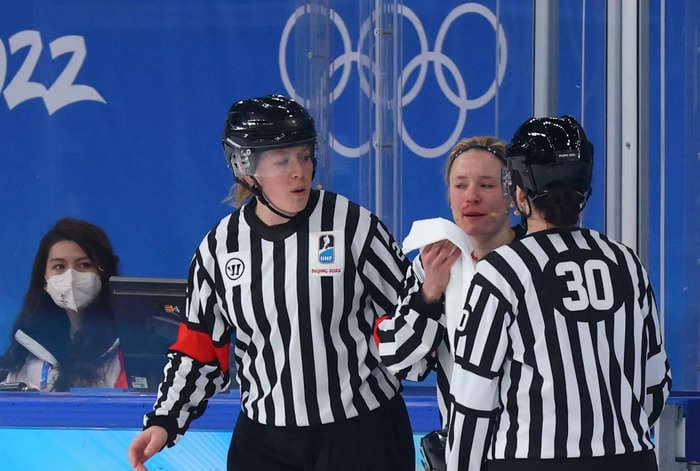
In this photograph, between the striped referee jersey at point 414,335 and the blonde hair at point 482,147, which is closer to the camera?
the striped referee jersey at point 414,335

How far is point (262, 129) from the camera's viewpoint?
2.21 meters

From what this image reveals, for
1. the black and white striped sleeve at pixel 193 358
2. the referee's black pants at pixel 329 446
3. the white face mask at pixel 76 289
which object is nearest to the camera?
the referee's black pants at pixel 329 446

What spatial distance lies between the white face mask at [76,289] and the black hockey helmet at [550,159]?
3.01m

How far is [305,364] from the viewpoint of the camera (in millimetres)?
2193

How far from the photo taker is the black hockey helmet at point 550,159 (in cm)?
190

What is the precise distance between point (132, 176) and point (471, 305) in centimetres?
361

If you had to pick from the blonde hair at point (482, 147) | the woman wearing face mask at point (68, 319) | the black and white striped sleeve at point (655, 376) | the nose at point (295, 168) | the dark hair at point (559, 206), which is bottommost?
the woman wearing face mask at point (68, 319)

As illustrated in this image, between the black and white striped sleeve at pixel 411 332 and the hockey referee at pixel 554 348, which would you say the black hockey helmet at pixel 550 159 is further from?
the black and white striped sleeve at pixel 411 332

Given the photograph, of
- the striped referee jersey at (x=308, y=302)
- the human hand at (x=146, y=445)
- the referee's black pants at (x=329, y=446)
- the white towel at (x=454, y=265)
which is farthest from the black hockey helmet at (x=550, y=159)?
the human hand at (x=146, y=445)

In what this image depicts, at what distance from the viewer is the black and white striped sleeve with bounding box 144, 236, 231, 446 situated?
2.32 m

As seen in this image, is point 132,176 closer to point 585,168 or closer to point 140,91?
point 140,91

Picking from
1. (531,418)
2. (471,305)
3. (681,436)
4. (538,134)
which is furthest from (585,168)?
(681,436)

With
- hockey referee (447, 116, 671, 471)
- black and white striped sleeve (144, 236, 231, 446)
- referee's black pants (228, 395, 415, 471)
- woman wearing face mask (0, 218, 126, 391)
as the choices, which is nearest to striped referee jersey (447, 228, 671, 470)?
hockey referee (447, 116, 671, 471)

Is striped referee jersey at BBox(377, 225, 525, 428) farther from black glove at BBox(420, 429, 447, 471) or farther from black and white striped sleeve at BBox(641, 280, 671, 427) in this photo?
black and white striped sleeve at BBox(641, 280, 671, 427)
